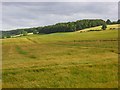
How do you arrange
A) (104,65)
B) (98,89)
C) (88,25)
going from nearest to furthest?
(98,89) → (104,65) → (88,25)

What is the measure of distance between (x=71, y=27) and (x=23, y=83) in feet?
468

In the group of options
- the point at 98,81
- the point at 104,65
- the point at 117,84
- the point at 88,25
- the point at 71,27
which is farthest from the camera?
the point at 88,25

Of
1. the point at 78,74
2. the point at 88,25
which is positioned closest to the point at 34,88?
the point at 78,74

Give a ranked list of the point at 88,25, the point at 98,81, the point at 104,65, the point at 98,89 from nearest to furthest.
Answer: the point at 98,89
the point at 98,81
the point at 104,65
the point at 88,25

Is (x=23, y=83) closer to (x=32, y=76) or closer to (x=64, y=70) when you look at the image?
(x=32, y=76)

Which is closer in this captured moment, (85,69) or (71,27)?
(85,69)

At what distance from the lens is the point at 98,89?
14781 mm

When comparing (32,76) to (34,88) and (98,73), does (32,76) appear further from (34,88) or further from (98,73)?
(98,73)

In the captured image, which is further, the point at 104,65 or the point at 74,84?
the point at 104,65

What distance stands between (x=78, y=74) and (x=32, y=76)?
3.43 metres

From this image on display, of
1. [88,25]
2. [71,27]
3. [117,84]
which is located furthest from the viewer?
[88,25]

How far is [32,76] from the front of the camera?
19.0 m

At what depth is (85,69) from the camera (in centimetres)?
2042

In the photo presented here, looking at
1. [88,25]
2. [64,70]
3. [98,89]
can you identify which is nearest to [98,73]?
[64,70]
